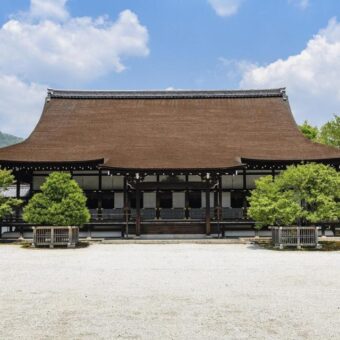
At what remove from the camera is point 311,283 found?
1023 centimetres

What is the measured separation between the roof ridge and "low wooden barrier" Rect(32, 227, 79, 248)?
16053mm

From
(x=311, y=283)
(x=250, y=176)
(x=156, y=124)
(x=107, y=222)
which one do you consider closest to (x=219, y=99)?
(x=156, y=124)

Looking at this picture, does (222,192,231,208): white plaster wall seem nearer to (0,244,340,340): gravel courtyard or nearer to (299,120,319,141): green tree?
(0,244,340,340): gravel courtyard

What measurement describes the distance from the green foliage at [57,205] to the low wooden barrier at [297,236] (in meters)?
9.28

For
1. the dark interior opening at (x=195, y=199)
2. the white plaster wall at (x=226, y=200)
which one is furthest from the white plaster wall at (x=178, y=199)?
the white plaster wall at (x=226, y=200)

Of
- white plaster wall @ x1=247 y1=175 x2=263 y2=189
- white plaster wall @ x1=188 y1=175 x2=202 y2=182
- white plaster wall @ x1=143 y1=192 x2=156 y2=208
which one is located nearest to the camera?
white plaster wall @ x1=247 y1=175 x2=263 y2=189

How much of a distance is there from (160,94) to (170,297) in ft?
84.0

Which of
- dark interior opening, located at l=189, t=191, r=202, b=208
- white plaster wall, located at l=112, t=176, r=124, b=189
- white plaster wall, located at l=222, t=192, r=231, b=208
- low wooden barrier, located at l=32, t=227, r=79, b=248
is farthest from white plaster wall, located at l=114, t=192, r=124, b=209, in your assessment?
white plaster wall, located at l=222, t=192, r=231, b=208

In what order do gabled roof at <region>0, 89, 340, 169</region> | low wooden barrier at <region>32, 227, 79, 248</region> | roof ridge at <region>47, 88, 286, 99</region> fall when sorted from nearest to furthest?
1. low wooden barrier at <region>32, 227, 79, 248</region>
2. gabled roof at <region>0, 89, 340, 169</region>
3. roof ridge at <region>47, 88, 286, 99</region>

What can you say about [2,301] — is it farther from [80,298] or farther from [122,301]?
[122,301]

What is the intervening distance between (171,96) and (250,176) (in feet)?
37.1

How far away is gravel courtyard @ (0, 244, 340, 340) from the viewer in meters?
6.54

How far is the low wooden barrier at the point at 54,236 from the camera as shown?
1898 centimetres

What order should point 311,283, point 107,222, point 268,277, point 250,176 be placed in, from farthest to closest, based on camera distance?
point 250,176
point 107,222
point 268,277
point 311,283
